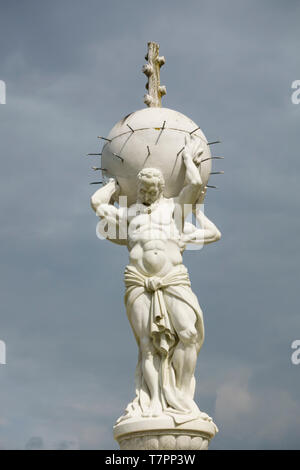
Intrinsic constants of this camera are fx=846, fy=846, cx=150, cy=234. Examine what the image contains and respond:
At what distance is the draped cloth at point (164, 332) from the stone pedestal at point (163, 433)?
19cm

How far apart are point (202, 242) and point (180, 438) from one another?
12.7ft

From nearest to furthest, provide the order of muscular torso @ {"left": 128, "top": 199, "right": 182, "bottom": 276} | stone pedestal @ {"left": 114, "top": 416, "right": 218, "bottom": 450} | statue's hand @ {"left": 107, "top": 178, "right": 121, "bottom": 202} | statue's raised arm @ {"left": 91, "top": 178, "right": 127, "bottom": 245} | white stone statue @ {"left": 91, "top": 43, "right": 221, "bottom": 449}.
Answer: stone pedestal @ {"left": 114, "top": 416, "right": 218, "bottom": 450} < white stone statue @ {"left": 91, "top": 43, "right": 221, "bottom": 449} < muscular torso @ {"left": 128, "top": 199, "right": 182, "bottom": 276} < statue's raised arm @ {"left": 91, "top": 178, "right": 127, "bottom": 245} < statue's hand @ {"left": 107, "top": 178, "right": 121, "bottom": 202}

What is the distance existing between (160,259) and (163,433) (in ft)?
10.6

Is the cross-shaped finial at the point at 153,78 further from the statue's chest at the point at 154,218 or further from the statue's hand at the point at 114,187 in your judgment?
the statue's chest at the point at 154,218

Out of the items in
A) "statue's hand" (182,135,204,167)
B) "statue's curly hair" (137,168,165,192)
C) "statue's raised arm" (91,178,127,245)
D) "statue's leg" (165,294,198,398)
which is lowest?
"statue's leg" (165,294,198,398)

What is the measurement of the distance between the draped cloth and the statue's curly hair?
170 centimetres

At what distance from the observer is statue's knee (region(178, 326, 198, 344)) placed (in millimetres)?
15578

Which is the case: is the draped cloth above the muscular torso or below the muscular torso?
below

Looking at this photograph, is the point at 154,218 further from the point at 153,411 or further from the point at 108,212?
the point at 153,411

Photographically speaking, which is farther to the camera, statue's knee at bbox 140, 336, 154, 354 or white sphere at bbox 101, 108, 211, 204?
white sphere at bbox 101, 108, 211, 204

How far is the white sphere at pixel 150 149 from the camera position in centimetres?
1662

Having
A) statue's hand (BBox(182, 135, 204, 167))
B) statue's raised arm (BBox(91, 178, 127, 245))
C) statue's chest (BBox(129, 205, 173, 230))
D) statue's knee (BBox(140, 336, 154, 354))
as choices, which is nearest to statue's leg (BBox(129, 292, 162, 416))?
statue's knee (BBox(140, 336, 154, 354))

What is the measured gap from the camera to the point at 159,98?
18219 millimetres

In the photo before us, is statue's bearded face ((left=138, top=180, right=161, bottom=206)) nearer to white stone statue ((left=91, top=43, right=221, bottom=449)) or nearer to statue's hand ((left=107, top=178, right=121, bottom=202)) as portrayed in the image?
white stone statue ((left=91, top=43, right=221, bottom=449))
